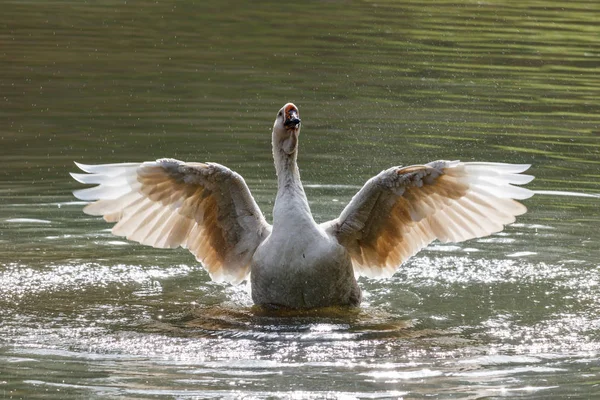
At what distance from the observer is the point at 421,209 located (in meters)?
11.3

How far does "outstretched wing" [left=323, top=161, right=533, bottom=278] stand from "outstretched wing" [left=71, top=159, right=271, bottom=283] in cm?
82

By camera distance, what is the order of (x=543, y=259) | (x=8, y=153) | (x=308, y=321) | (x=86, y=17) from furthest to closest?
(x=86, y=17), (x=8, y=153), (x=543, y=259), (x=308, y=321)

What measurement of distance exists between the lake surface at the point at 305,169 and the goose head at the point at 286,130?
147 centimetres

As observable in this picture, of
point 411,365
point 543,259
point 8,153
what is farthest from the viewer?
point 8,153

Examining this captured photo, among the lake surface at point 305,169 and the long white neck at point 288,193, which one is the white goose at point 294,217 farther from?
the lake surface at point 305,169

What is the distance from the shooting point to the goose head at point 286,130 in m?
11.1

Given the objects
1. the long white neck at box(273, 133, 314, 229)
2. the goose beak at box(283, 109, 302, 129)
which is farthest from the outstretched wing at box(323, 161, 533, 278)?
the goose beak at box(283, 109, 302, 129)

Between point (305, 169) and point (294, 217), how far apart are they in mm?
5683

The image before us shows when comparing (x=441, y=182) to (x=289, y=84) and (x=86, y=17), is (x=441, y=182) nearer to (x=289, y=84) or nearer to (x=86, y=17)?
(x=289, y=84)

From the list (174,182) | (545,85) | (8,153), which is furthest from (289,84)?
→ (174,182)

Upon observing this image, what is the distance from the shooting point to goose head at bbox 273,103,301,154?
1107cm

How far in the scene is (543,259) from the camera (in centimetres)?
1266

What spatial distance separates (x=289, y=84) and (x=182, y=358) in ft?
43.9

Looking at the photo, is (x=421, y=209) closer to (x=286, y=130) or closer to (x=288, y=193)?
(x=288, y=193)
